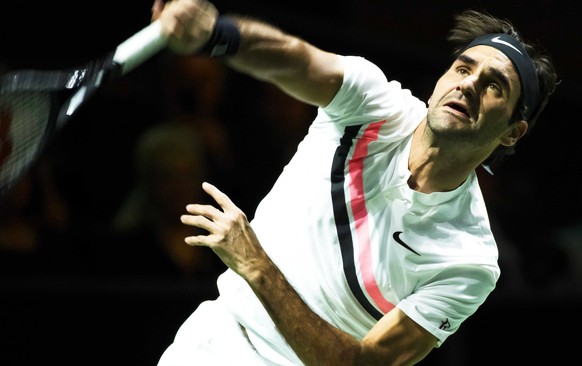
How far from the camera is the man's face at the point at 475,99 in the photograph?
3963 millimetres

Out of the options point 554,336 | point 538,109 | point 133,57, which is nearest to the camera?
point 133,57

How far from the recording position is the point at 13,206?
5906mm

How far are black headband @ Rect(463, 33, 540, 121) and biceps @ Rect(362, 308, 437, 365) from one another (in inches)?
36.7

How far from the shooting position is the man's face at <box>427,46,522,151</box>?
3.96m

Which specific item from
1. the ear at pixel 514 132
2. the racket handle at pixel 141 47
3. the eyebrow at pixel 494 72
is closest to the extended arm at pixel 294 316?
the racket handle at pixel 141 47

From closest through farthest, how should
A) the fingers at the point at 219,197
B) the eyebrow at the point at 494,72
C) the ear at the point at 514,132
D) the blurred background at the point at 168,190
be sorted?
1. the fingers at the point at 219,197
2. the eyebrow at the point at 494,72
3. the ear at the point at 514,132
4. the blurred background at the point at 168,190

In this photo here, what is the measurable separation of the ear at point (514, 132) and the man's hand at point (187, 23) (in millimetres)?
1484

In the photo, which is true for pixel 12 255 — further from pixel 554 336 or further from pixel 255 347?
pixel 554 336

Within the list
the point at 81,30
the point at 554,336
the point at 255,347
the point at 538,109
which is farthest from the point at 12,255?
the point at 554,336

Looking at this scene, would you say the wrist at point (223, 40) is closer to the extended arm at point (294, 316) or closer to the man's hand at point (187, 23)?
the man's hand at point (187, 23)

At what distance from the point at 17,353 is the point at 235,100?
210 cm

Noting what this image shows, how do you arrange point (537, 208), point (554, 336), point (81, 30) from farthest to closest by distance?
point (537, 208) → point (554, 336) → point (81, 30)

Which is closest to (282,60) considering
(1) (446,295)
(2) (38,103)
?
(2) (38,103)

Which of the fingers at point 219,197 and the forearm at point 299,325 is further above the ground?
the fingers at point 219,197
